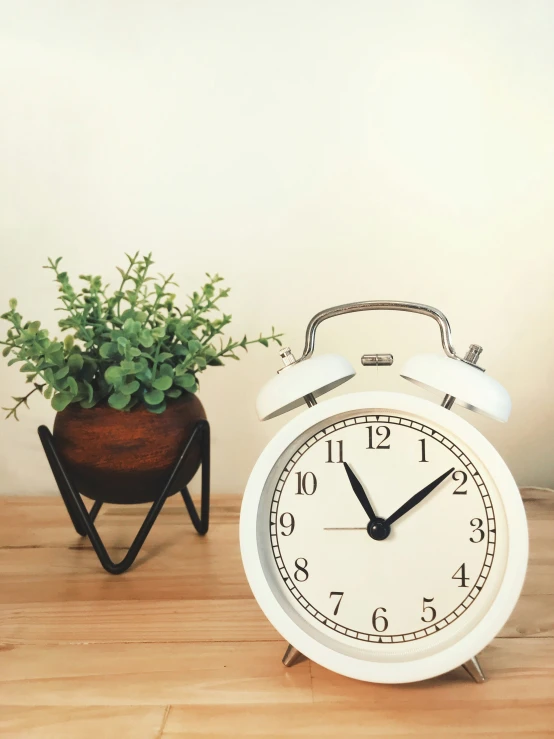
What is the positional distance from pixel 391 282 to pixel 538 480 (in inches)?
19.2

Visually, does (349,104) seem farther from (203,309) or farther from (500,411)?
(500,411)

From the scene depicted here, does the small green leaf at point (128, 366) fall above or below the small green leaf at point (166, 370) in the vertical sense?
above

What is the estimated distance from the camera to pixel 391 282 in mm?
1177

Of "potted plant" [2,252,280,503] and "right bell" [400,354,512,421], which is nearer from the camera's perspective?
"right bell" [400,354,512,421]

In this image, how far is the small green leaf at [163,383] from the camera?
2.76ft

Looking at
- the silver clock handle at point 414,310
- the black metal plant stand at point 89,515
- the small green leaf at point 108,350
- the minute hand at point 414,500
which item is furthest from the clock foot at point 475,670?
the small green leaf at point 108,350

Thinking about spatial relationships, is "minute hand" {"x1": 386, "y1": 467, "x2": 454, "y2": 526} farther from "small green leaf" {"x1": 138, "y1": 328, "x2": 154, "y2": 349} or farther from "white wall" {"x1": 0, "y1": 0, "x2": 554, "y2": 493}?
"white wall" {"x1": 0, "y1": 0, "x2": 554, "y2": 493}

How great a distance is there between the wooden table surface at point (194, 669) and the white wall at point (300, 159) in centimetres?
47

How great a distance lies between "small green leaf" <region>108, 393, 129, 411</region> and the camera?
825 millimetres

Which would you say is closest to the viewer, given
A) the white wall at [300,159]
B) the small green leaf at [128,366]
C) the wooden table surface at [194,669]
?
the wooden table surface at [194,669]

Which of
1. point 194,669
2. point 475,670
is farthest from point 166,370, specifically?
point 475,670

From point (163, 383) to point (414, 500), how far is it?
0.37 metres

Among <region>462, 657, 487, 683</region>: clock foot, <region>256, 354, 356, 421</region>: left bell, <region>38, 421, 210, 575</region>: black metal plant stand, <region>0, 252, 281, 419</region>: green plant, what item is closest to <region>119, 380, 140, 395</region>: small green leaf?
<region>0, 252, 281, 419</region>: green plant

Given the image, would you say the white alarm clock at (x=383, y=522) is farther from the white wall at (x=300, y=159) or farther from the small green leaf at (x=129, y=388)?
the white wall at (x=300, y=159)
